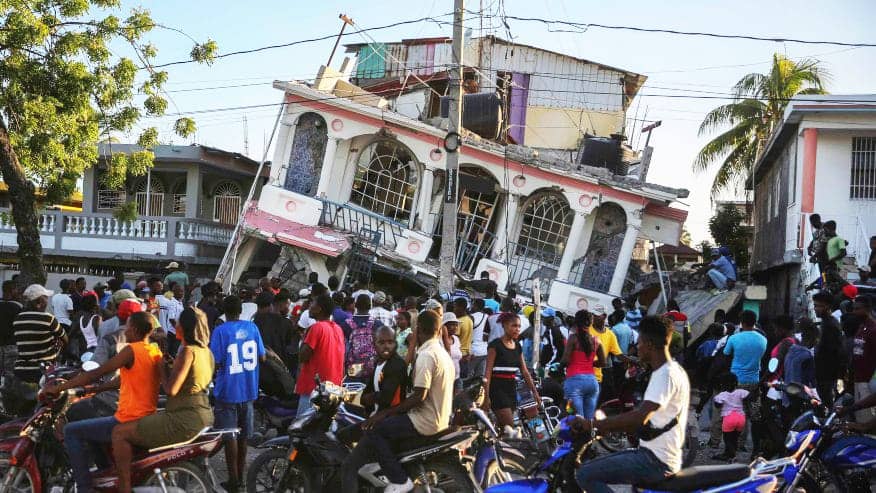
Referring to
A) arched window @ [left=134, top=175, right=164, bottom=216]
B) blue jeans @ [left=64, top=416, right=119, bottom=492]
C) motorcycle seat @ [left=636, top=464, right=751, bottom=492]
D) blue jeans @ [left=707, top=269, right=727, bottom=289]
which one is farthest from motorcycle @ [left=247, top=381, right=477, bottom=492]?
arched window @ [left=134, top=175, right=164, bottom=216]

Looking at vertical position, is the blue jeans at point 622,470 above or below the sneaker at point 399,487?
above

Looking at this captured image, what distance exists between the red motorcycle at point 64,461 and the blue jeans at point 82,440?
93mm

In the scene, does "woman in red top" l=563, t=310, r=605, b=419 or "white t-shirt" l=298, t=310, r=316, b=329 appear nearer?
"woman in red top" l=563, t=310, r=605, b=419

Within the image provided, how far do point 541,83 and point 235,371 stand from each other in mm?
24330

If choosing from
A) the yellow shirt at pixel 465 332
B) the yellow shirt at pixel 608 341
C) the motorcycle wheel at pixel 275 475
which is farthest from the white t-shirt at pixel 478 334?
the motorcycle wheel at pixel 275 475

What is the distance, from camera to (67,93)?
14664 millimetres

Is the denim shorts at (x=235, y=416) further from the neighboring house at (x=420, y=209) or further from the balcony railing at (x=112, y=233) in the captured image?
the balcony railing at (x=112, y=233)

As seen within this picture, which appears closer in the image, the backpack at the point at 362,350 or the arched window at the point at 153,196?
the backpack at the point at 362,350

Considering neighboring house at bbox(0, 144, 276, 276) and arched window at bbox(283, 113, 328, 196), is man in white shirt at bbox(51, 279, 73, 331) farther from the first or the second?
neighboring house at bbox(0, 144, 276, 276)

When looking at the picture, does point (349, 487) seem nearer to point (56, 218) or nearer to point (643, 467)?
point (643, 467)

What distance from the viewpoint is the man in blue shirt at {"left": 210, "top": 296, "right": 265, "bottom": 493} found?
784 cm

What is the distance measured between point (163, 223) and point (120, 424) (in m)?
19.6

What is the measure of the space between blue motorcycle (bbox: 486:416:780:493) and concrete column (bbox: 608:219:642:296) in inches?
692

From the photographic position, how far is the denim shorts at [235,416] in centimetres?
789
